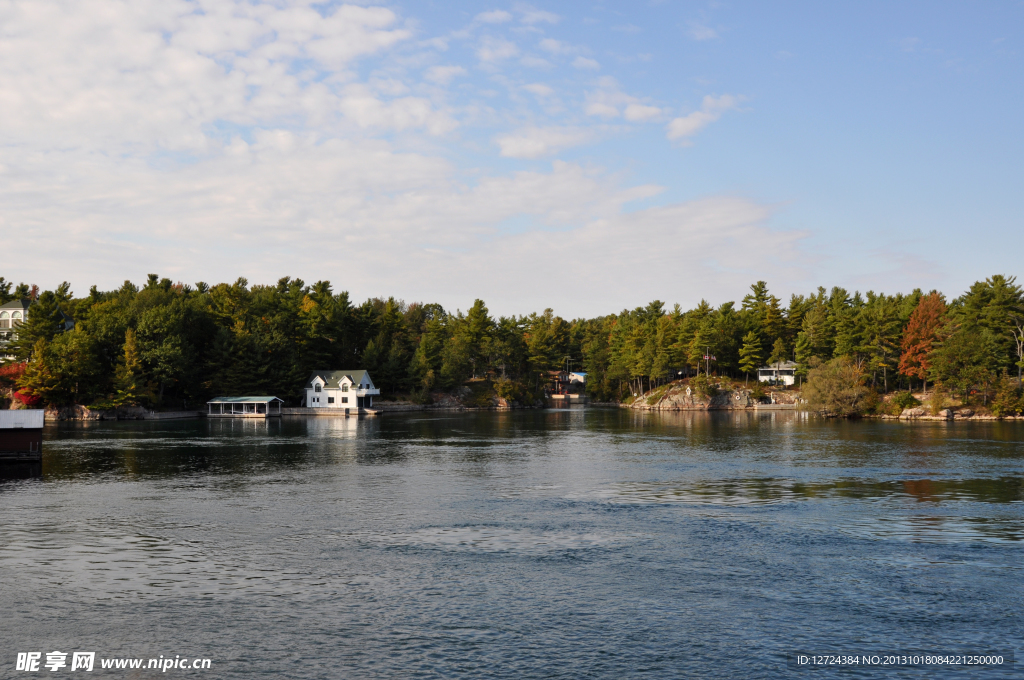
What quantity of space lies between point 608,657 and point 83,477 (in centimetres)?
3946

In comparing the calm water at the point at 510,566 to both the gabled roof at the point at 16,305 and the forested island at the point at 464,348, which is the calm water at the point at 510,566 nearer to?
the forested island at the point at 464,348

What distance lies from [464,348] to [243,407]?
48777 millimetres

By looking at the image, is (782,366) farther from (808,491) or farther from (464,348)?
(808,491)

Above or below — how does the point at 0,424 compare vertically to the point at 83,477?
above

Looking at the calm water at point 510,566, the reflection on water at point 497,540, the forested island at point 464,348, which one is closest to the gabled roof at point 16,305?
the forested island at point 464,348

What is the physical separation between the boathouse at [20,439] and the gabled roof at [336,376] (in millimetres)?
72017

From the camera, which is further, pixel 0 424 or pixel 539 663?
pixel 0 424

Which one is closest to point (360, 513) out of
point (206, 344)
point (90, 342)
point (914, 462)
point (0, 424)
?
point (0, 424)

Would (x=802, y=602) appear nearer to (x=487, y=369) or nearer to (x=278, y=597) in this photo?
(x=278, y=597)

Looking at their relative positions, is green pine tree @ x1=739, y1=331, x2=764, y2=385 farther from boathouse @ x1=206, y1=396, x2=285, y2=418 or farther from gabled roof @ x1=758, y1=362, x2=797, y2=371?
boathouse @ x1=206, y1=396, x2=285, y2=418

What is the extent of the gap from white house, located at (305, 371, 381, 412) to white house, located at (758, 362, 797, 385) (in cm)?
7873

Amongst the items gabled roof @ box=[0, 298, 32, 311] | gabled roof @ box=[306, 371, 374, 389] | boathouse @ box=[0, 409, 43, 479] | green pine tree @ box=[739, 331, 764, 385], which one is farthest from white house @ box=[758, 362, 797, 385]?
gabled roof @ box=[0, 298, 32, 311]

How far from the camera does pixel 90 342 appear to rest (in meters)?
101

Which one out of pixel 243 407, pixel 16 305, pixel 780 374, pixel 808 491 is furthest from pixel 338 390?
pixel 808 491
